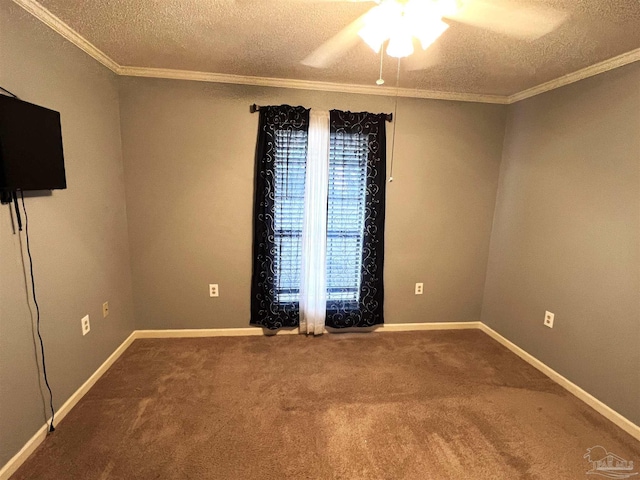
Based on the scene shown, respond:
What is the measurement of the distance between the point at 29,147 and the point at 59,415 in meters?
1.51

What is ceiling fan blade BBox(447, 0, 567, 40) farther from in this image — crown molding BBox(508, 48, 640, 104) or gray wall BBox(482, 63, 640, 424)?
gray wall BBox(482, 63, 640, 424)

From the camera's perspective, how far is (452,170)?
9.43 ft

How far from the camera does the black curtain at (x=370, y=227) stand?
2637 mm

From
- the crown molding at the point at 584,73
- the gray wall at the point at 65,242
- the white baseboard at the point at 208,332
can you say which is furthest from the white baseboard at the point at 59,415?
the crown molding at the point at 584,73

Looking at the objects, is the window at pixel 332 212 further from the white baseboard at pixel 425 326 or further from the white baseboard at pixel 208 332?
the white baseboard at pixel 425 326

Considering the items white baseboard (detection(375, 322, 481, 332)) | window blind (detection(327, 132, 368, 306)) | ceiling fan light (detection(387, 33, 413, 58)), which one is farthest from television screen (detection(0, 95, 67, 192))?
white baseboard (detection(375, 322, 481, 332))

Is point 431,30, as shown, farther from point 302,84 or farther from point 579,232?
point 579,232

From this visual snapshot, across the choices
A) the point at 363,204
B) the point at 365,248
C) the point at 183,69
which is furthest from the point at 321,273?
the point at 183,69

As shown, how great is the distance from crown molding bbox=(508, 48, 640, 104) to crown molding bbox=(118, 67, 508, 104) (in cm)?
27

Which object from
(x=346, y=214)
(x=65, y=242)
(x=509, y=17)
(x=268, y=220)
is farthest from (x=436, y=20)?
(x=65, y=242)

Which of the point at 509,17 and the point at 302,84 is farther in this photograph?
the point at 302,84

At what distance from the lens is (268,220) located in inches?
104

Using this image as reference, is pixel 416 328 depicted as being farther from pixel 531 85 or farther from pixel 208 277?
pixel 531 85

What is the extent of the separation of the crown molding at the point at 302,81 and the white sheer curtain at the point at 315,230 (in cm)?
31
